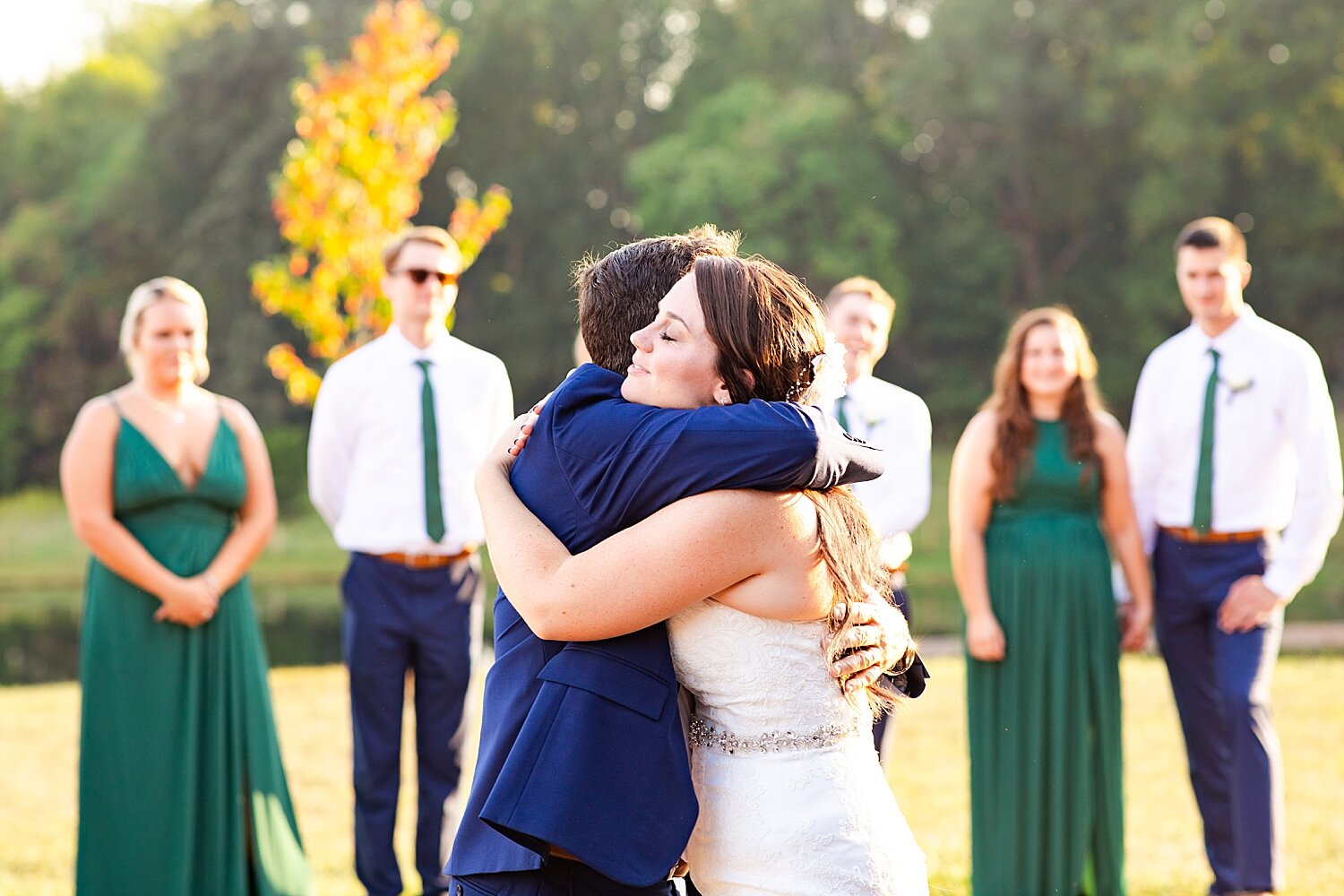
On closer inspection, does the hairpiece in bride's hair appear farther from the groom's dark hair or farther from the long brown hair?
the long brown hair

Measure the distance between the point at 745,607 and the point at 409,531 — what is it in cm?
337

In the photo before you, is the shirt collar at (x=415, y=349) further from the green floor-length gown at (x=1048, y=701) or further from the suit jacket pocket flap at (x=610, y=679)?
the suit jacket pocket flap at (x=610, y=679)

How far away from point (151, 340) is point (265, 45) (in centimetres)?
3411

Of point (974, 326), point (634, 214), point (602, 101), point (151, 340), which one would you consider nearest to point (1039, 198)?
point (974, 326)

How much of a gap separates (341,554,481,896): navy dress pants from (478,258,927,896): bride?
10.3 ft

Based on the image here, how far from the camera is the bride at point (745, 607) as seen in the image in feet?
8.13

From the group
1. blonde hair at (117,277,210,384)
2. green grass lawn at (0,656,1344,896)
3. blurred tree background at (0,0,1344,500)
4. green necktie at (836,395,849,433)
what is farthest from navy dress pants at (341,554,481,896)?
blurred tree background at (0,0,1344,500)

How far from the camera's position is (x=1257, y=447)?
5840 mm

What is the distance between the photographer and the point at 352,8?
37250 millimetres

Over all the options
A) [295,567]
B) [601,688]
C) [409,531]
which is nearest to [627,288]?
[601,688]

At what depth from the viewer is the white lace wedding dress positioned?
2514mm

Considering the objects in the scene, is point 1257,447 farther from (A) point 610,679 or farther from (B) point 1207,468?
(A) point 610,679

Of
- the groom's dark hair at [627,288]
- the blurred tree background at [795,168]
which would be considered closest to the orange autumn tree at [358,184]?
the groom's dark hair at [627,288]

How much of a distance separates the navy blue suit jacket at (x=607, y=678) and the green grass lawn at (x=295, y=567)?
49.9ft
